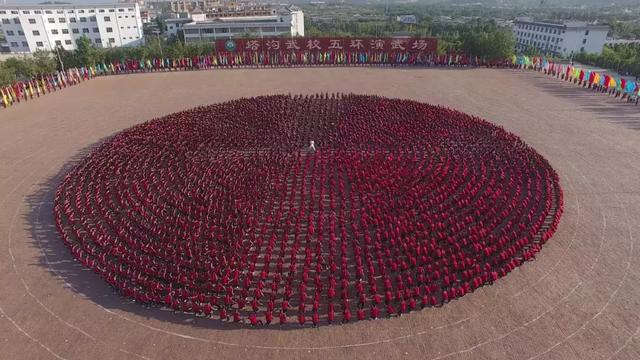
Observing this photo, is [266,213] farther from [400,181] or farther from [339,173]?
[400,181]

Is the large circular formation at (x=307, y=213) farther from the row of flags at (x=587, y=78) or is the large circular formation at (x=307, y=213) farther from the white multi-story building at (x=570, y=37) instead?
the white multi-story building at (x=570, y=37)

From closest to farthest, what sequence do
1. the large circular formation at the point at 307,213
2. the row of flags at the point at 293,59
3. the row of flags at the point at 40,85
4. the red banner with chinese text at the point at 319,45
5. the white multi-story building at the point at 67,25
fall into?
the large circular formation at the point at 307,213, the row of flags at the point at 40,85, the red banner with chinese text at the point at 319,45, the row of flags at the point at 293,59, the white multi-story building at the point at 67,25

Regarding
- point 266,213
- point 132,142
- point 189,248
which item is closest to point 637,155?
point 266,213

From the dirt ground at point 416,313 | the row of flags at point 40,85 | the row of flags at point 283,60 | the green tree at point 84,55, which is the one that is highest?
the green tree at point 84,55

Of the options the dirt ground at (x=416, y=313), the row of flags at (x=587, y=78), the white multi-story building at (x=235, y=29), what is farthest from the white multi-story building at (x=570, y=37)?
the dirt ground at (x=416, y=313)

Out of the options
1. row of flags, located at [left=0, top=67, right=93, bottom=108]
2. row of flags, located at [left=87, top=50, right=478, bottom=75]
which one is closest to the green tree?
row of flags, located at [left=0, top=67, right=93, bottom=108]

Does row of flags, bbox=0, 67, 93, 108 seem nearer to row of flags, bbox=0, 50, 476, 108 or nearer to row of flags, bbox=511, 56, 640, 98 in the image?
row of flags, bbox=0, 50, 476, 108

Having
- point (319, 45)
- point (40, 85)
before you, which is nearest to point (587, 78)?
point (319, 45)
